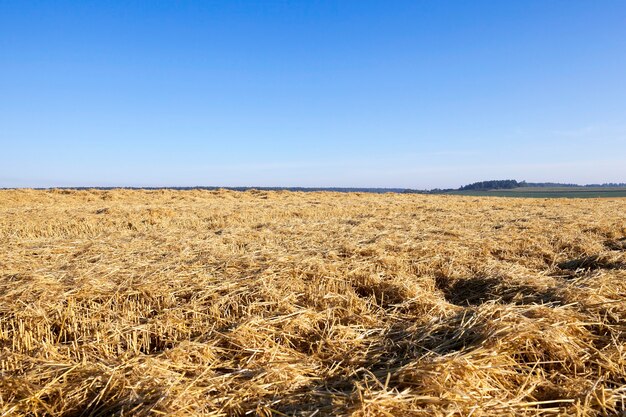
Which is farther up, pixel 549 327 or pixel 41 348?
pixel 549 327

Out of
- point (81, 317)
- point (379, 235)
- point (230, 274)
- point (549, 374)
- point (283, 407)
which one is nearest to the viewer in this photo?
point (283, 407)

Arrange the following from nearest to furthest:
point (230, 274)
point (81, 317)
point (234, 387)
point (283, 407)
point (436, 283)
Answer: point (283, 407) → point (234, 387) → point (81, 317) → point (230, 274) → point (436, 283)

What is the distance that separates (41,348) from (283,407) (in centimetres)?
232

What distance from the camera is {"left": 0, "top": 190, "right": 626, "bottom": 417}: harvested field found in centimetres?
234

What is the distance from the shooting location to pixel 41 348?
3115 millimetres

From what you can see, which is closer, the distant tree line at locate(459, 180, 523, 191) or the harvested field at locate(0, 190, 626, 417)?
the harvested field at locate(0, 190, 626, 417)

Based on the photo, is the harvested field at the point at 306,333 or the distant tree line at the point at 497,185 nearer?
the harvested field at the point at 306,333

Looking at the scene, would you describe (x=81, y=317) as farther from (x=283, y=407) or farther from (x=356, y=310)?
(x=356, y=310)

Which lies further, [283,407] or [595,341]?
[595,341]

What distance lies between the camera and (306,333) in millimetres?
3451

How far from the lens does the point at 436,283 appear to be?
17.4 ft

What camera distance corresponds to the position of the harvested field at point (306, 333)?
2.34m

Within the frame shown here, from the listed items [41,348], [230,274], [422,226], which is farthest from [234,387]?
[422,226]

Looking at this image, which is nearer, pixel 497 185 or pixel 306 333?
pixel 306 333
